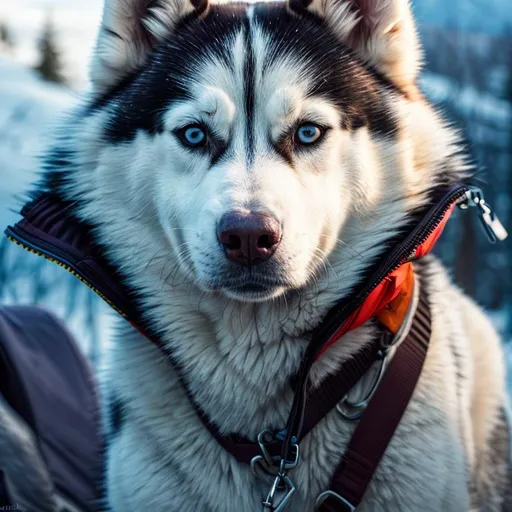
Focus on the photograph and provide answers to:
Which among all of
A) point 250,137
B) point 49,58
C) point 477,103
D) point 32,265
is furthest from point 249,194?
point 477,103

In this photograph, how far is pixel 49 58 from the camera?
4.54 meters

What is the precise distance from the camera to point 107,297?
187 cm

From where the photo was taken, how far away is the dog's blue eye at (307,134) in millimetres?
1729

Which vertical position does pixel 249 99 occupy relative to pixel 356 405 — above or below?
above

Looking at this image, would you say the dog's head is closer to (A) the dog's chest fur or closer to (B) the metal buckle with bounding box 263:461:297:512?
(A) the dog's chest fur

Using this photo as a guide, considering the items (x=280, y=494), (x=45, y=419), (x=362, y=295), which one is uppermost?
(x=362, y=295)

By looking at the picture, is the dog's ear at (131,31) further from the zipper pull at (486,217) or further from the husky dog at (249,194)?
the zipper pull at (486,217)

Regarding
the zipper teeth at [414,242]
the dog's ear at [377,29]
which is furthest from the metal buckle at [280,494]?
the dog's ear at [377,29]

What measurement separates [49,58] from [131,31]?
9.34 ft

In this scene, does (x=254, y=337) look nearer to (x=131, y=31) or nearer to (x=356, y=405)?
(x=356, y=405)

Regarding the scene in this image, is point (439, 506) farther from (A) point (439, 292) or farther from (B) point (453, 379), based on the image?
(A) point (439, 292)

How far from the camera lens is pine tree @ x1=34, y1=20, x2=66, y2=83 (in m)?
4.38

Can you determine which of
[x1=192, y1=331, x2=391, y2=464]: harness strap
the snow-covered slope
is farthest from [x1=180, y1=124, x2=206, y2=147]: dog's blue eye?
the snow-covered slope

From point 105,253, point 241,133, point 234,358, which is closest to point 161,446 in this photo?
point 234,358
